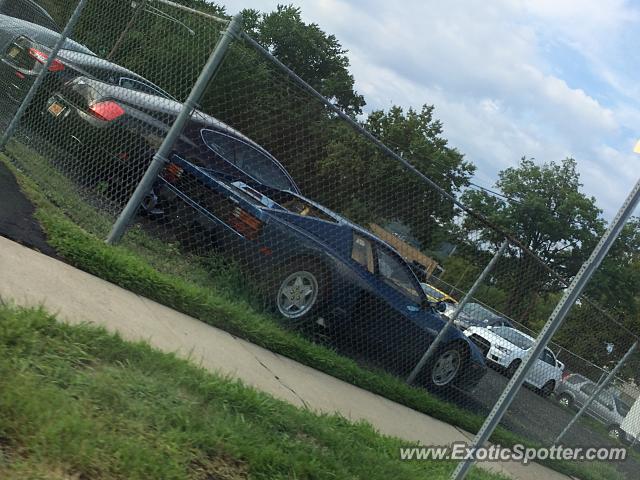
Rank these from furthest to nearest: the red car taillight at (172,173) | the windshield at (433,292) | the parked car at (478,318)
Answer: the windshield at (433,292), the parked car at (478,318), the red car taillight at (172,173)

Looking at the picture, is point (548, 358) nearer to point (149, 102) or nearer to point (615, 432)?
point (615, 432)

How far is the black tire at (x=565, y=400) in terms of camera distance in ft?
36.9

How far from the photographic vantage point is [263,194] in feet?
24.8

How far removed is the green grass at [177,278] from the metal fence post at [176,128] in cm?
24

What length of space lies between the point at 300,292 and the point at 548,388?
258 inches

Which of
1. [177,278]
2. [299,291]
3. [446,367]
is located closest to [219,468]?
[177,278]

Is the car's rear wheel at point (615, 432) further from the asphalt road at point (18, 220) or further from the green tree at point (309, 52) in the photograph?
the green tree at point (309, 52)

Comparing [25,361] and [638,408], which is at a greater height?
[638,408]

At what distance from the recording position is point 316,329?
7.00m

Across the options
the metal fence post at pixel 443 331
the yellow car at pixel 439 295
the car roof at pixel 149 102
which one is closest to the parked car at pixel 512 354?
the yellow car at pixel 439 295

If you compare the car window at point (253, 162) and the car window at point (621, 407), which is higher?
the car window at point (253, 162)

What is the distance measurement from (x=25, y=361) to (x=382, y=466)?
2.35 meters

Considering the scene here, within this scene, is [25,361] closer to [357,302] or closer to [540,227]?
[357,302]

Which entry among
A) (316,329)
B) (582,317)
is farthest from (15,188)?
(582,317)
